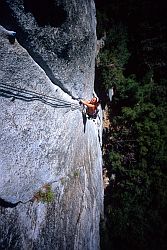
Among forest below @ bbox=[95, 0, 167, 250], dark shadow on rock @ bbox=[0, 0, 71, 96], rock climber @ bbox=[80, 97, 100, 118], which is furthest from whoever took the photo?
forest below @ bbox=[95, 0, 167, 250]

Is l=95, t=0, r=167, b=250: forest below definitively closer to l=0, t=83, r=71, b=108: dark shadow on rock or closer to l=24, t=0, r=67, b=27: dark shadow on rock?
l=0, t=83, r=71, b=108: dark shadow on rock

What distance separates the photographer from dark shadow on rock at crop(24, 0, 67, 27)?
20.7 ft

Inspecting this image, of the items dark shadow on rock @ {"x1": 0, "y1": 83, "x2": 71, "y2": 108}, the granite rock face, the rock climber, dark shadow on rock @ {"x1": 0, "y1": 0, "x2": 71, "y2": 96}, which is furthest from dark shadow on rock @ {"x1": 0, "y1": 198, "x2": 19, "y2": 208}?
the rock climber

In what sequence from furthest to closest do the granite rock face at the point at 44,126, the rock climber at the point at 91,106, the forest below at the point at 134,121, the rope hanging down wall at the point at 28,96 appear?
the forest below at the point at 134,121 → the rock climber at the point at 91,106 → the granite rock face at the point at 44,126 → the rope hanging down wall at the point at 28,96

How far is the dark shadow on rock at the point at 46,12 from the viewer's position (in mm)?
6301

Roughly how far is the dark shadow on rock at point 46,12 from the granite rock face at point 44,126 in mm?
23

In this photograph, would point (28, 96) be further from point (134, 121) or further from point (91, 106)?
point (134, 121)

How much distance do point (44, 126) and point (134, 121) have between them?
6663 millimetres

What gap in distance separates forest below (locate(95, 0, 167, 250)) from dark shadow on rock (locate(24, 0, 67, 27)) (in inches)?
226

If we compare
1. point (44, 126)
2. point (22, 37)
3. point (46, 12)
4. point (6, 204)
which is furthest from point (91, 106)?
point (6, 204)

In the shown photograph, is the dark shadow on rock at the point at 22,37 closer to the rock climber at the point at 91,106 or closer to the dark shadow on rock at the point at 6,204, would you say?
the rock climber at the point at 91,106

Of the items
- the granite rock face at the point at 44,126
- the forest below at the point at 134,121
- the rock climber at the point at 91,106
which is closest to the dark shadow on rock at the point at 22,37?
the granite rock face at the point at 44,126

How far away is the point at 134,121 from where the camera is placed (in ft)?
43.3

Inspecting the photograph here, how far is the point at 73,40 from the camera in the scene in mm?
7992
